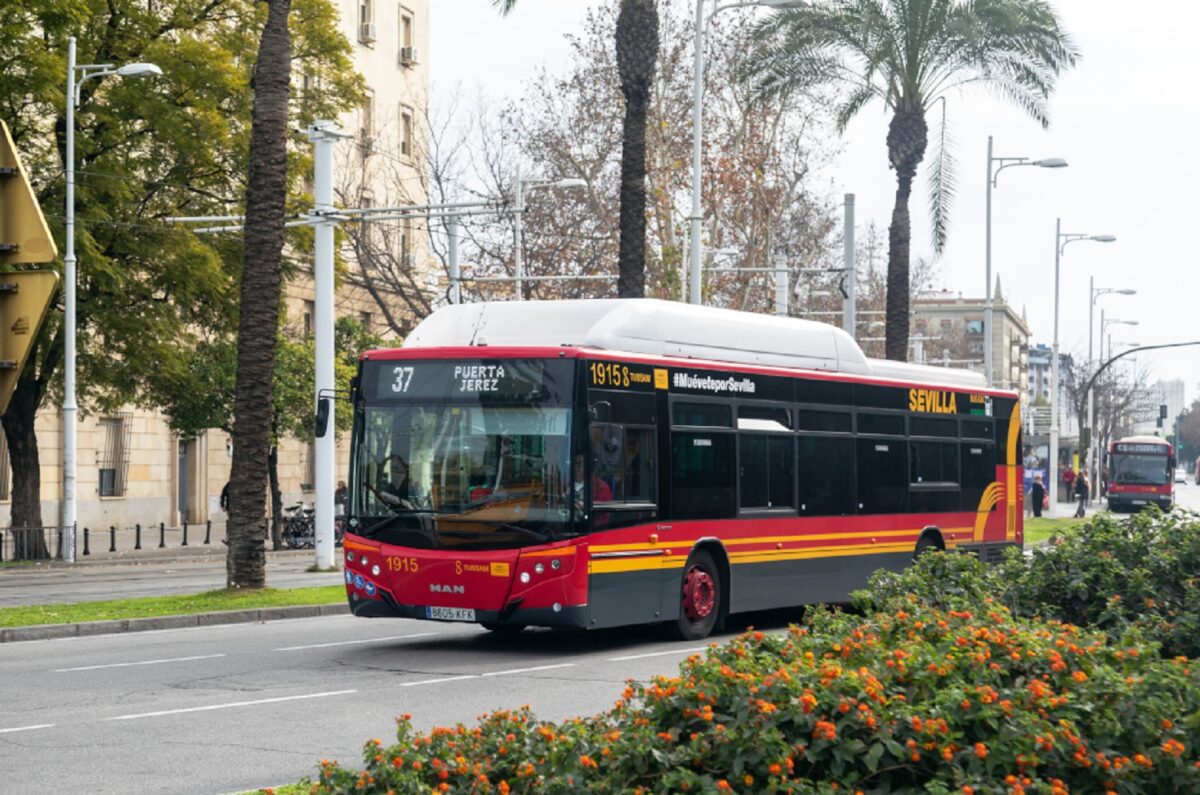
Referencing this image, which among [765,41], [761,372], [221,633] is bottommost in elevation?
[221,633]

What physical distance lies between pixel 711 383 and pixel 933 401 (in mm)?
5177

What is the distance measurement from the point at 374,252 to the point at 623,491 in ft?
104

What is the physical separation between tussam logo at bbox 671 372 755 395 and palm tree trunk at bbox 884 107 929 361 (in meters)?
19.4

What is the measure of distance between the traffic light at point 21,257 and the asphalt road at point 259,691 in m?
4.84

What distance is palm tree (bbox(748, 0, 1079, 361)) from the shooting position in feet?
120

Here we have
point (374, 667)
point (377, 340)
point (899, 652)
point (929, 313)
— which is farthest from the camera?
point (929, 313)

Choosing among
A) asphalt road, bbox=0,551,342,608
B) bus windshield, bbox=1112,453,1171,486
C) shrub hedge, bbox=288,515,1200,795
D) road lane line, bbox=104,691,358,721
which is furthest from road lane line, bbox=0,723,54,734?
bus windshield, bbox=1112,453,1171,486

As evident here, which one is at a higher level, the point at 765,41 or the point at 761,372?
the point at 765,41

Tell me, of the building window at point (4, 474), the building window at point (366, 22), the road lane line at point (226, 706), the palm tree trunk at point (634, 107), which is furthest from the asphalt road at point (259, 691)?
the building window at point (366, 22)

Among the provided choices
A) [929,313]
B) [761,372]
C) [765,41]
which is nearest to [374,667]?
[761,372]

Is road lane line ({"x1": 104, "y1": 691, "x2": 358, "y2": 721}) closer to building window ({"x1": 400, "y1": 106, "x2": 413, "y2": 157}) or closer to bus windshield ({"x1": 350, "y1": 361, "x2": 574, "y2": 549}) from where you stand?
bus windshield ({"x1": 350, "y1": 361, "x2": 574, "y2": 549})

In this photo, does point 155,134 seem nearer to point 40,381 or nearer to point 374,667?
point 40,381

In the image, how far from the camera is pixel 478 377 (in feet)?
52.5

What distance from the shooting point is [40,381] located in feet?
118
